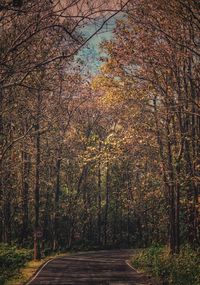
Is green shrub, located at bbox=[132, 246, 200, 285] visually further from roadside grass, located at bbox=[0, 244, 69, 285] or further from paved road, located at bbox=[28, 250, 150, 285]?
roadside grass, located at bbox=[0, 244, 69, 285]

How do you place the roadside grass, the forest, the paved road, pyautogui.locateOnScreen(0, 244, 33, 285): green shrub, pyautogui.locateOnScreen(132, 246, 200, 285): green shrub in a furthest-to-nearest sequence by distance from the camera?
pyautogui.locateOnScreen(0, 244, 33, 285): green shrub
the roadside grass
the paved road
pyautogui.locateOnScreen(132, 246, 200, 285): green shrub
the forest

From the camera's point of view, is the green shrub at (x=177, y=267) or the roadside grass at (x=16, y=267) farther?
the roadside grass at (x=16, y=267)

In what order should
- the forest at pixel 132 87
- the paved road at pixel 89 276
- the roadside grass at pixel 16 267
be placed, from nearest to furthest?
the forest at pixel 132 87 < the paved road at pixel 89 276 < the roadside grass at pixel 16 267

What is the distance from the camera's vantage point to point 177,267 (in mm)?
21703

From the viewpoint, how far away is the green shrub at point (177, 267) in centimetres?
1973

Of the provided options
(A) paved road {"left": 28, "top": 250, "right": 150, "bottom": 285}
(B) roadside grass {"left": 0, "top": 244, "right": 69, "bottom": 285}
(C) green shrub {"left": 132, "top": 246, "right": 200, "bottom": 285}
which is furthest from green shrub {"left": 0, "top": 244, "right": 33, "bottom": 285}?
(C) green shrub {"left": 132, "top": 246, "right": 200, "bottom": 285}

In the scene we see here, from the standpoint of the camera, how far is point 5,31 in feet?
53.6

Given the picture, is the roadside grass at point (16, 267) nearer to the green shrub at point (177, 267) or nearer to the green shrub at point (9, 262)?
the green shrub at point (9, 262)

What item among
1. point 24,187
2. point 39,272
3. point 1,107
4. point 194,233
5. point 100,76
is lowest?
point 39,272

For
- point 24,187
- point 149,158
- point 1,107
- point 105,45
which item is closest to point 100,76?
point 105,45

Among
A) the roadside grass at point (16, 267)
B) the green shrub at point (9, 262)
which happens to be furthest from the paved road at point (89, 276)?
the green shrub at point (9, 262)

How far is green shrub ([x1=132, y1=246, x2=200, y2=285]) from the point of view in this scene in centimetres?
1973

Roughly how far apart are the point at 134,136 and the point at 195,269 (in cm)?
975

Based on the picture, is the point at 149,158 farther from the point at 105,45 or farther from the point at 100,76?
the point at 105,45
